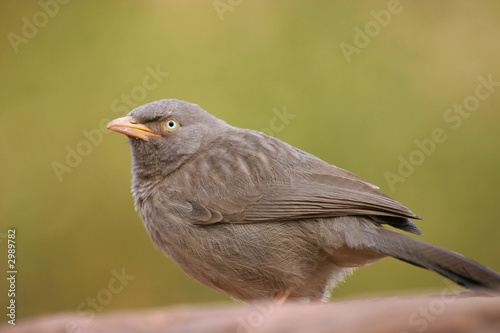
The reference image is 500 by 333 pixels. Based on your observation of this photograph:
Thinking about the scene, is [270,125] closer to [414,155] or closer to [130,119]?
[414,155]

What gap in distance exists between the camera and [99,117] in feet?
22.6

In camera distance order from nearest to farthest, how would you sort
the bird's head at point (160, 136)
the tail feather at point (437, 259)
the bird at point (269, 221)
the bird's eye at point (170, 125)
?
the tail feather at point (437, 259), the bird at point (269, 221), the bird's head at point (160, 136), the bird's eye at point (170, 125)

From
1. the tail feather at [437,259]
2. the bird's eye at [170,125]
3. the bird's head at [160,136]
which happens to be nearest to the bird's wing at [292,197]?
the tail feather at [437,259]

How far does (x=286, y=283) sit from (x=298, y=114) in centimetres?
303

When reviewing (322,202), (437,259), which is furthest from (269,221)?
(437,259)

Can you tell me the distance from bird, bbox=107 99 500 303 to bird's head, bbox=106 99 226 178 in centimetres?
7

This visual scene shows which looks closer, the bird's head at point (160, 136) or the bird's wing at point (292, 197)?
the bird's wing at point (292, 197)

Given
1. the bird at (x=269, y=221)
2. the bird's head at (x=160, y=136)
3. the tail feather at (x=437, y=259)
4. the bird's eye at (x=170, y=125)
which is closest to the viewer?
the tail feather at (x=437, y=259)

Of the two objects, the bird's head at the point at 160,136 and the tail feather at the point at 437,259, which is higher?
the bird's head at the point at 160,136

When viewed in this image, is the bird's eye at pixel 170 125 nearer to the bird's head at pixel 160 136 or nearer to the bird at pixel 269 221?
the bird's head at pixel 160 136

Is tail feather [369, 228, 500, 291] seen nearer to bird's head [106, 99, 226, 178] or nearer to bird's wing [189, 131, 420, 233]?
bird's wing [189, 131, 420, 233]

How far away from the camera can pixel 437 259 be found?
3549 mm

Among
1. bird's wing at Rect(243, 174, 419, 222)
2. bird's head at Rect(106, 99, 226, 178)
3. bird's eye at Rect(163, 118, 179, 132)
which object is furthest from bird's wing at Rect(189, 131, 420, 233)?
bird's eye at Rect(163, 118, 179, 132)

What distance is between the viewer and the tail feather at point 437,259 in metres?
3.35
